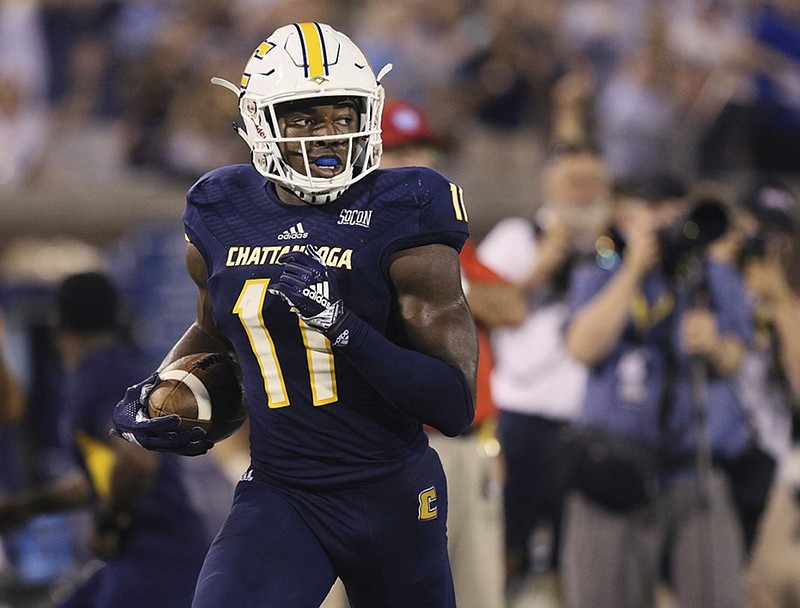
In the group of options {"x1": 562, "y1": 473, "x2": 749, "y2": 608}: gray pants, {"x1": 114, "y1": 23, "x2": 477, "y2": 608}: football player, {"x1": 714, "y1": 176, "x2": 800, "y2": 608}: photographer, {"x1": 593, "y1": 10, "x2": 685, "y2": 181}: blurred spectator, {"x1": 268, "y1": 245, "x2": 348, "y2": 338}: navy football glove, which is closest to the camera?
{"x1": 268, "y1": 245, "x2": 348, "y2": 338}: navy football glove

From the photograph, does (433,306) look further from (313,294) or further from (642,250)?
(642,250)

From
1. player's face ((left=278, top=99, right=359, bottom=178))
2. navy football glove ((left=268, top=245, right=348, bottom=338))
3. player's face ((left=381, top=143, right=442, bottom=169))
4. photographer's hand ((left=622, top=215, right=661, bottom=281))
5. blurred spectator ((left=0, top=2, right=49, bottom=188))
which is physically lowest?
blurred spectator ((left=0, top=2, right=49, bottom=188))

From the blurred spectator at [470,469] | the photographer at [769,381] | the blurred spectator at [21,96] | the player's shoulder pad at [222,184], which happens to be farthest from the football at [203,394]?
the blurred spectator at [21,96]

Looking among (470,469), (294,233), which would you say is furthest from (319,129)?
(470,469)

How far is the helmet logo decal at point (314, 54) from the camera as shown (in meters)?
2.93

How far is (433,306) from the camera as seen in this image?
2881mm

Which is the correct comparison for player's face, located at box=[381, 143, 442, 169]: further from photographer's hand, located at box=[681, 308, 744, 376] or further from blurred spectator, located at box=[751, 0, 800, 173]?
blurred spectator, located at box=[751, 0, 800, 173]

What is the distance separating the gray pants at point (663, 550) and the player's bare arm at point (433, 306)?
188cm

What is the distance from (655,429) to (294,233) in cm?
206

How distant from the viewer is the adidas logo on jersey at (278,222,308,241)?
2906 mm

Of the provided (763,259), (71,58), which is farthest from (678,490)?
(71,58)

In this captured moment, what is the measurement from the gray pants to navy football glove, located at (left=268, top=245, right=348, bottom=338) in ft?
7.01

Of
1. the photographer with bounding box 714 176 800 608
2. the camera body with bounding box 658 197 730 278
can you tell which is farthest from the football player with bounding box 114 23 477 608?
the photographer with bounding box 714 176 800 608

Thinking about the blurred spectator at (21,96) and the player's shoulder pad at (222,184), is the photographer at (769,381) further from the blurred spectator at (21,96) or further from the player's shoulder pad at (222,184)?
the blurred spectator at (21,96)
